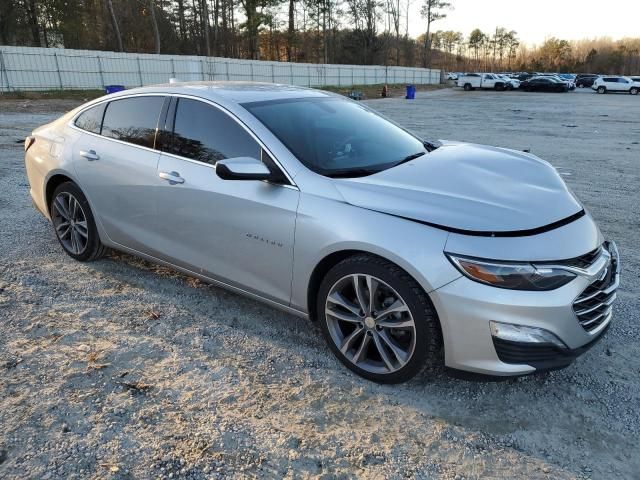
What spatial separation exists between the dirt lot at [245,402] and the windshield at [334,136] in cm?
119

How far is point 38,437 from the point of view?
2.43 metres

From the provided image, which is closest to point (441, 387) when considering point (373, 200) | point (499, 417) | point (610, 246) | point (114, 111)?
point (499, 417)

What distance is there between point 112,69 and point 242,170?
32601mm

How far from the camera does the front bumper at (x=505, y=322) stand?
236 cm

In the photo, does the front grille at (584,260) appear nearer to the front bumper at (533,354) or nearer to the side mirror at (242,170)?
the front bumper at (533,354)

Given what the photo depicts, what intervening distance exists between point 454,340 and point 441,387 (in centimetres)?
48

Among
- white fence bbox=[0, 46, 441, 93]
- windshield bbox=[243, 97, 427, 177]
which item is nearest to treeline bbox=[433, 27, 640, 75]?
white fence bbox=[0, 46, 441, 93]

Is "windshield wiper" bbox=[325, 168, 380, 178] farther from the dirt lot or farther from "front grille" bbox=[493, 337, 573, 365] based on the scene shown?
"front grille" bbox=[493, 337, 573, 365]

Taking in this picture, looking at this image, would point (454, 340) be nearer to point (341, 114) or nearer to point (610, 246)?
point (610, 246)

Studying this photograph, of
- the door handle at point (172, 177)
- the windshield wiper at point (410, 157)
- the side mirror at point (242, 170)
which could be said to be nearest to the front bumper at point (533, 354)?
the windshield wiper at point (410, 157)

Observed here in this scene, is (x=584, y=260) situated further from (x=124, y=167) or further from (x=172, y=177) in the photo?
(x=124, y=167)

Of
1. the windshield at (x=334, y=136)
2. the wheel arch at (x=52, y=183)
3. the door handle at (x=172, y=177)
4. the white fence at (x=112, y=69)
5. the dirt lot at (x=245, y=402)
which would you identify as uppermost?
the white fence at (x=112, y=69)

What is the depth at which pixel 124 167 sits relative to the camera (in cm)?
385

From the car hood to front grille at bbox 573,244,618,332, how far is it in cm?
38
